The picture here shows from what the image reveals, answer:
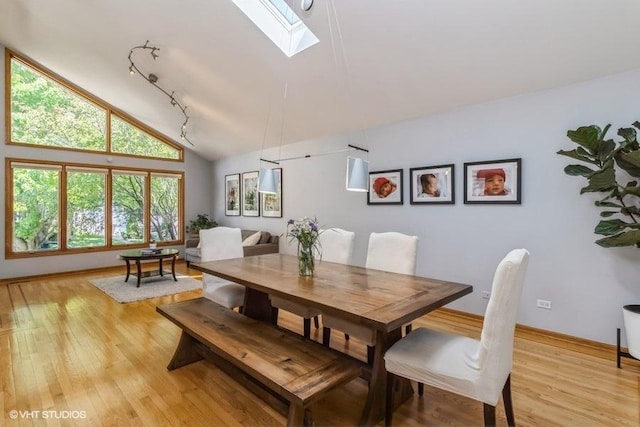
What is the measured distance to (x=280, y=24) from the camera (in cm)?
351

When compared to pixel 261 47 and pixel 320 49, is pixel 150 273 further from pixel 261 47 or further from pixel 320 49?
pixel 320 49

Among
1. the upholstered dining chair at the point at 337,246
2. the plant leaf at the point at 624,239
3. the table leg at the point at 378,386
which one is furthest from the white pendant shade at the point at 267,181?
the plant leaf at the point at 624,239

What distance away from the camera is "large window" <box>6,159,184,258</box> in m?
5.59

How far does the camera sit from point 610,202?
8.72 ft

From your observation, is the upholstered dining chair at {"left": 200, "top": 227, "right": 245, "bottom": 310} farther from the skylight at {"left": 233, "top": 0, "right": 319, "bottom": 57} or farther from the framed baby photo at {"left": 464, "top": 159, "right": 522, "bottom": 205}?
the framed baby photo at {"left": 464, "top": 159, "right": 522, "bottom": 205}

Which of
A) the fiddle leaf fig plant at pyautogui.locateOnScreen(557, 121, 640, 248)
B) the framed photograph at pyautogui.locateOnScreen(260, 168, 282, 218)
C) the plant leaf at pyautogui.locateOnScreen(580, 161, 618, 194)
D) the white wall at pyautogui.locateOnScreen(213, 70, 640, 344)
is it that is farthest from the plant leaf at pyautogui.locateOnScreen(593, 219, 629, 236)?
the framed photograph at pyautogui.locateOnScreen(260, 168, 282, 218)

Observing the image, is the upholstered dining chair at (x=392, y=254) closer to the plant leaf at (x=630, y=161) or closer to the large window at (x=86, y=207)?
the plant leaf at (x=630, y=161)

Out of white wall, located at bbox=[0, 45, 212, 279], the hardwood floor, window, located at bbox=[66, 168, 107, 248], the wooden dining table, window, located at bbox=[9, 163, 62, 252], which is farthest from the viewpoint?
window, located at bbox=[66, 168, 107, 248]

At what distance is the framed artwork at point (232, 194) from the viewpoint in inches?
281

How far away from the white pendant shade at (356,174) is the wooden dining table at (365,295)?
2.31 ft

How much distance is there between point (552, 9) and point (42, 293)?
6.79m

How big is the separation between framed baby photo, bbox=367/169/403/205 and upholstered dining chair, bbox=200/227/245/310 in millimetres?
1930

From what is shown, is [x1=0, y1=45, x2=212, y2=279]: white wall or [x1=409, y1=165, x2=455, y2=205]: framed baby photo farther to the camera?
[x1=0, y1=45, x2=212, y2=279]: white wall

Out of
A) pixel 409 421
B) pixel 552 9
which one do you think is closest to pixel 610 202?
pixel 552 9
